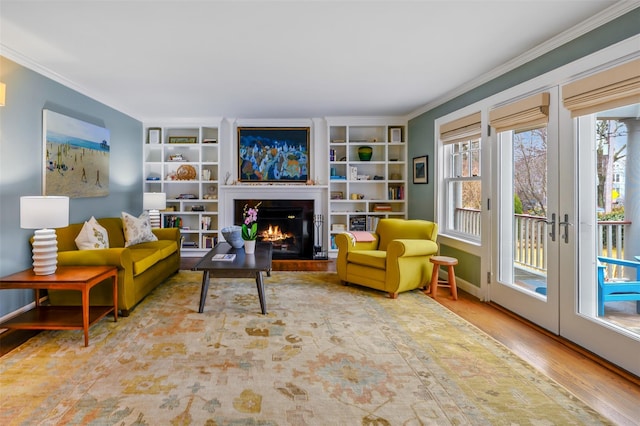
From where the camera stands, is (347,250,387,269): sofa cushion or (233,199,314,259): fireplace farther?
(233,199,314,259): fireplace

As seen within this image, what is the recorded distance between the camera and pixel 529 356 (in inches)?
99.3

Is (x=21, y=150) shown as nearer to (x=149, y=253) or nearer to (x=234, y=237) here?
(x=149, y=253)

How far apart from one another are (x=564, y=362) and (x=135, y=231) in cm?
463

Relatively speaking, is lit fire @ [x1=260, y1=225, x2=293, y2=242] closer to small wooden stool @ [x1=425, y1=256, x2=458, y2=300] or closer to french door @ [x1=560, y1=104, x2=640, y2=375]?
small wooden stool @ [x1=425, y1=256, x2=458, y2=300]

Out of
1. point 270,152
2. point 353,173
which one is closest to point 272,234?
point 270,152

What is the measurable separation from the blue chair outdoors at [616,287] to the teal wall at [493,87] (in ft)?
4.74

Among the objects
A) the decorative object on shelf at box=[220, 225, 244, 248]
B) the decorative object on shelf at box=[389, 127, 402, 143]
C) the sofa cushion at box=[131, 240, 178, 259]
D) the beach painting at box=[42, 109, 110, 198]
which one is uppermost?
the decorative object on shelf at box=[389, 127, 402, 143]

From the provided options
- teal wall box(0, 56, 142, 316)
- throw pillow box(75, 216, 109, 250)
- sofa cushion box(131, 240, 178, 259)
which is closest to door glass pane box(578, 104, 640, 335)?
sofa cushion box(131, 240, 178, 259)

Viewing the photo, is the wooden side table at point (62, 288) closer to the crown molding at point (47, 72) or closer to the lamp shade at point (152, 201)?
the crown molding at point (47, 72)

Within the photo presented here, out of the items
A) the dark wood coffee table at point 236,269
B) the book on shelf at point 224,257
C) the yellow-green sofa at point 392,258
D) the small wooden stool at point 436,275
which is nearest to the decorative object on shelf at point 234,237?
the book on shelf at point 224,257

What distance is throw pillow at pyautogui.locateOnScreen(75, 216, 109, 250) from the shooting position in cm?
356

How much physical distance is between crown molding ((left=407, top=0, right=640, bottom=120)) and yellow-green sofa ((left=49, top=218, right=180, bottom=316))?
413 centimetres

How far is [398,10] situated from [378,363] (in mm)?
2495

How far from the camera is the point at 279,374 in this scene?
2.22 metres
